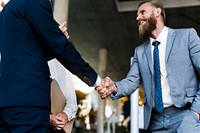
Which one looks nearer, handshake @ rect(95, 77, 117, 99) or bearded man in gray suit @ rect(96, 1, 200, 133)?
bearded man in gray suit @ rect(96, 1, 200, 133)

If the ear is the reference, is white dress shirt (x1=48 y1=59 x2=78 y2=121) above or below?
below

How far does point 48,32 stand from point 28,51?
14 cm

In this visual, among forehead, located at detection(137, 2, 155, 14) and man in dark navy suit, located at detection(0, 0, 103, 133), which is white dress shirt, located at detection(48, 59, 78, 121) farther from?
forehead, located at detection(137, 2, 155, 14)

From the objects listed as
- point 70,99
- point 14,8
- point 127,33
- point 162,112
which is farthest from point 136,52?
point 127,33

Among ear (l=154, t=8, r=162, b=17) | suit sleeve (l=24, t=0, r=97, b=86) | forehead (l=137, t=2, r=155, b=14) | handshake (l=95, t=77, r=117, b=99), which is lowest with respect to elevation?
handshake (l=95, t=77, r=117, b=99)

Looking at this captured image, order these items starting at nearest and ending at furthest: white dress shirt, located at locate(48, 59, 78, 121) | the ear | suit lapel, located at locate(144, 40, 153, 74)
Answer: white dress shirt, located at locate(48, 59, 78, 121) < suit lapel, located at locate(144, 40, 153, 74) < the ear

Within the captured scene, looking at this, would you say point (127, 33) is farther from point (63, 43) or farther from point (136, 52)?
point (63, 43)

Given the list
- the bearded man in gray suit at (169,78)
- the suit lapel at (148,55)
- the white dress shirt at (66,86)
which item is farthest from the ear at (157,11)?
the white dress shirt at (66,86)

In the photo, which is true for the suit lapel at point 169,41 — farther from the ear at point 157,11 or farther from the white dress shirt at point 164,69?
the ear at point 157,11

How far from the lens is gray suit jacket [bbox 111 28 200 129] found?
1973mm

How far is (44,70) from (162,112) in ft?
3.13

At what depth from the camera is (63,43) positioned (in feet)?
4.96

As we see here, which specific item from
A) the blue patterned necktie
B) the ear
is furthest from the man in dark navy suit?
the ear

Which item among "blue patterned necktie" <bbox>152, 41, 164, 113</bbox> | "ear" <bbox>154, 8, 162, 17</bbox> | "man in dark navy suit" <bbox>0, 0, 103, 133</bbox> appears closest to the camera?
"man in dark navy suit" <bbox>0, 0, 103, 133</bbox>
